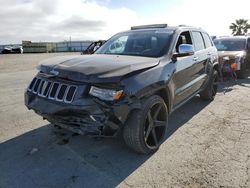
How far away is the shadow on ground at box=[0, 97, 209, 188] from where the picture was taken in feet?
11.0

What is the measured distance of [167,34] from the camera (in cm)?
489

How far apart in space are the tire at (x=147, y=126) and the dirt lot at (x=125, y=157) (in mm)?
175

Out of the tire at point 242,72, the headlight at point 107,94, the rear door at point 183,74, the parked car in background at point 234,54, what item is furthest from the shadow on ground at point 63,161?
the tire at point 242,72

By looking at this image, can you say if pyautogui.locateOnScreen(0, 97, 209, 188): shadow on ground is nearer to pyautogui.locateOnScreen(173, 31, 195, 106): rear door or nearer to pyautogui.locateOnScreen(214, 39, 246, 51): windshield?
pyautogui.locateOnScreen(173, 31, 195, 106): rear door

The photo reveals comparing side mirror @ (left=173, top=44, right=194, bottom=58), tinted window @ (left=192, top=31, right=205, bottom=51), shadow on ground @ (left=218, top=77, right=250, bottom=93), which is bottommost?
shadow on ground @ (left=218, top=77, right=250, bottom=93)

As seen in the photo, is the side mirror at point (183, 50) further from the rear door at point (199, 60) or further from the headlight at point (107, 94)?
the headlight at point (107, 94)

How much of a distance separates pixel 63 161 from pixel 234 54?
841 centimetres

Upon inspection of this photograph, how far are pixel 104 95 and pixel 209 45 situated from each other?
4.42m

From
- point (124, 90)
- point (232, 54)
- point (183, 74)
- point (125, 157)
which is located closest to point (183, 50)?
point (183, 74)

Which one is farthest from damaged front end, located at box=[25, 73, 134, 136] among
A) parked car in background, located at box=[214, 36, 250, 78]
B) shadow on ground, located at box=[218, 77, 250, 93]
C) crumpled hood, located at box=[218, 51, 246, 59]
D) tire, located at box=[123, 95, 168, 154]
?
crumpled hood, located at box=[218, 51, 246, 59]

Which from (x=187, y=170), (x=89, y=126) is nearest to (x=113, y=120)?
(x=89, y=126)

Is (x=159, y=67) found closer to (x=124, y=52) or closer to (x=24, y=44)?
(x=124, y=52)

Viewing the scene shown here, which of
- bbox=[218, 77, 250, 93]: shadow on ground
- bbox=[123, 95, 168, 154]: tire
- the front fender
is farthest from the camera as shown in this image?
bbox=[218, 77, 250, 93]: shadow on ground

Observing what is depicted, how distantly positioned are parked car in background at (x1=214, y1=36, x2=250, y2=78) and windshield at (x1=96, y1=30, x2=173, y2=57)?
5.58 metres
